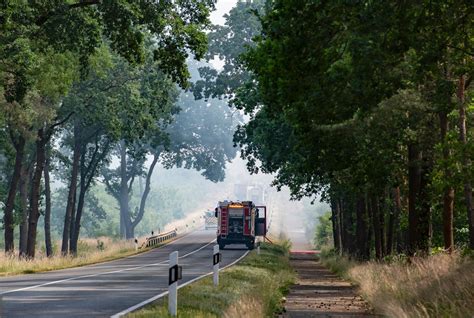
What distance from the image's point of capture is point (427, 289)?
56.1 feet

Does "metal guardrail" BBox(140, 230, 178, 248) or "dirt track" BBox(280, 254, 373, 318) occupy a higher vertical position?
"metal guardrail" BBox(140, 230, 178, 248)

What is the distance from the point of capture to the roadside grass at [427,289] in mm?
14315

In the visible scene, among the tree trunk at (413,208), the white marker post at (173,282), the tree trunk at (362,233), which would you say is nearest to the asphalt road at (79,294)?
the white marker post at (173,282)

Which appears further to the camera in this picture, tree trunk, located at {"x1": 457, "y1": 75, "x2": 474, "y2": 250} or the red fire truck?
the red fire truck

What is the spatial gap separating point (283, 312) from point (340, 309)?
2.05 m

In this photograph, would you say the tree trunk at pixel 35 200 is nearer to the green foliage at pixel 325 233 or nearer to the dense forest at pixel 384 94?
the dense forest at pixel 384 94

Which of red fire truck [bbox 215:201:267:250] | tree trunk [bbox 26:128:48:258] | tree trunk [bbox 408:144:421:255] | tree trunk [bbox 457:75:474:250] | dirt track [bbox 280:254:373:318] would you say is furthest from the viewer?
red fire truck [bbox 215:201:267:250]

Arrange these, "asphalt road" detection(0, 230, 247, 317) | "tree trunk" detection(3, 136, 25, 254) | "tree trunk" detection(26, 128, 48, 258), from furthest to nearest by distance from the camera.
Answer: "tree trunk" detection(3, 136, 25, 254) < "tree trunk" detection(26, 128, 48, 258) < "asphalt road" detection(0, 230, 247, 317)

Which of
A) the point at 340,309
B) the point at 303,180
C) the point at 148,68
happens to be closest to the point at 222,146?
the point at 148,68

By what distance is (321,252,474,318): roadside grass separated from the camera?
14.3 m

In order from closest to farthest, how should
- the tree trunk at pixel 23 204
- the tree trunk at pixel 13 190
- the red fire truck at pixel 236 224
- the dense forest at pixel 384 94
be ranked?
the dense forest at pixel 384 94, the tree trunk at pixel 13 190, the tree trunk at pixel 23 204, the red fire truck at pixel 236 224

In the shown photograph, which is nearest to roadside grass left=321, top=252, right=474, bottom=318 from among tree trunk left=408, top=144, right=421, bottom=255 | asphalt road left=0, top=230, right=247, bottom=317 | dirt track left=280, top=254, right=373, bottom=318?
dirt track left=280, top=254, right=373, bottom=318

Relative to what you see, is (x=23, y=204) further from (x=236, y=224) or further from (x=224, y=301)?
(x=224, y=301)

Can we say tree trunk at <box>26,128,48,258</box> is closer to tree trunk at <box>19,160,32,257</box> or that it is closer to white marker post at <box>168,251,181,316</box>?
tree trunk at <box>19,160,32,257</box>
